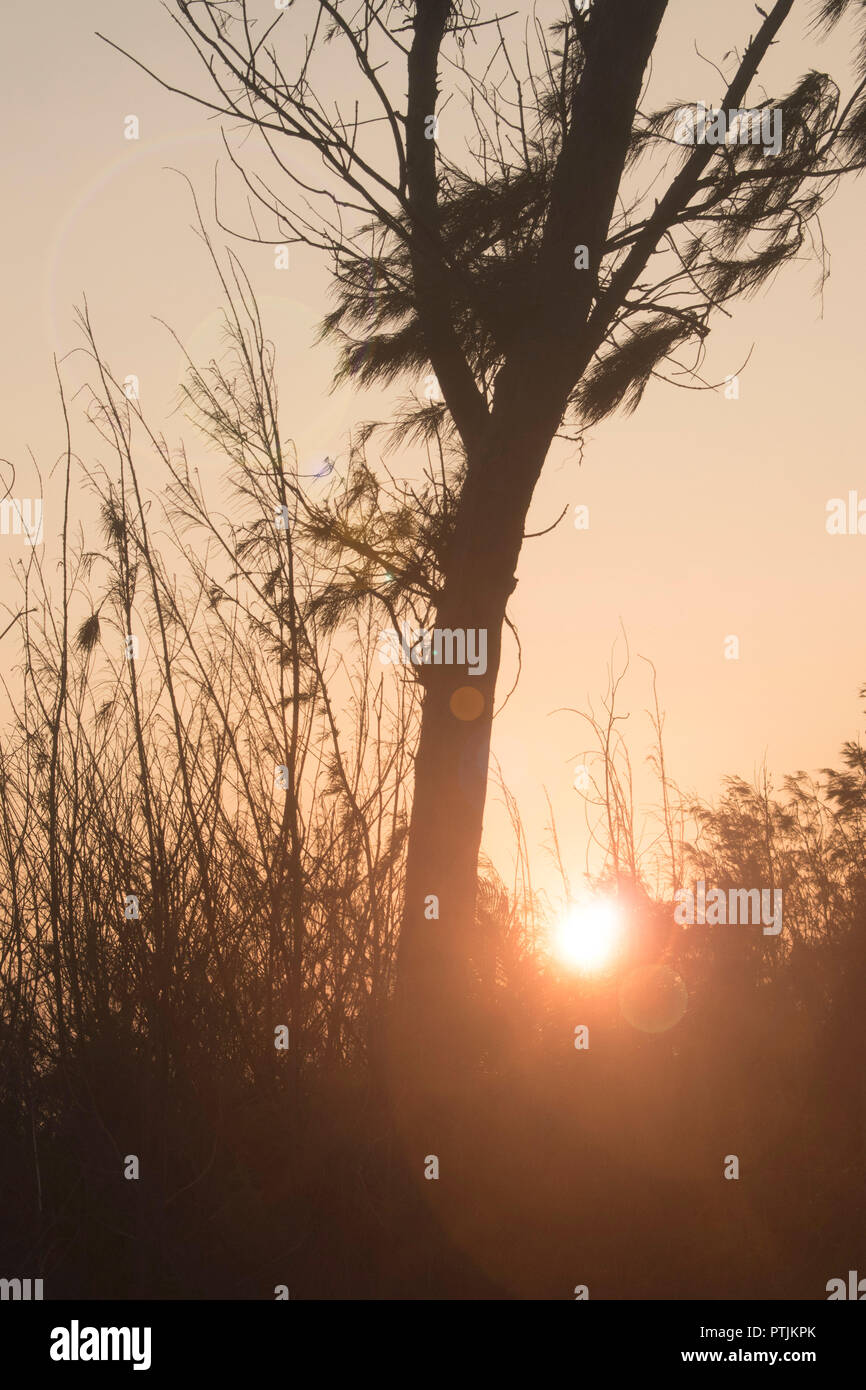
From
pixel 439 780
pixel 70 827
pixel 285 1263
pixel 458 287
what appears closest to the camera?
pixel 285 1263

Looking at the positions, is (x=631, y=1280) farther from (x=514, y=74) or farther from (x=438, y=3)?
(x=438, y=3)

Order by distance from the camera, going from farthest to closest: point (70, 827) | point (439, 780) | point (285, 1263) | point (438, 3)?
point (438, 3) → point (439, 780) → point (70, 827) → point (285, 1263)

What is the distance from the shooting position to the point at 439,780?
3.73 meters

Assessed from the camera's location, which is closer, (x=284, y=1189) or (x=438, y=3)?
(x=284, y=1189)

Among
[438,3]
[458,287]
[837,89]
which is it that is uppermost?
[438,3]

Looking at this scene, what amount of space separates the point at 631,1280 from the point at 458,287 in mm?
3114

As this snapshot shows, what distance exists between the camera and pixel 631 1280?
2727 mm

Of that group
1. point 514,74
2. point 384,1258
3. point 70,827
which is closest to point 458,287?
point 514,74

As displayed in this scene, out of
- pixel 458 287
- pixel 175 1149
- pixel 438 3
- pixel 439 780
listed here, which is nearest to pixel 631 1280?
pixel 175 1149

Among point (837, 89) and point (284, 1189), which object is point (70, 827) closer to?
point (284, 1189)

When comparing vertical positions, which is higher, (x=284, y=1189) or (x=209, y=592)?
(x=209, y=592)

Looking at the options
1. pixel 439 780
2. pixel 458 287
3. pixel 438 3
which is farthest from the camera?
pixel 438 3

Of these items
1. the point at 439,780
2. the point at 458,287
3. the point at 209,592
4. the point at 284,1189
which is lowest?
the point at 284,1189

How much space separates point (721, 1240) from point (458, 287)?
10.1 feet
